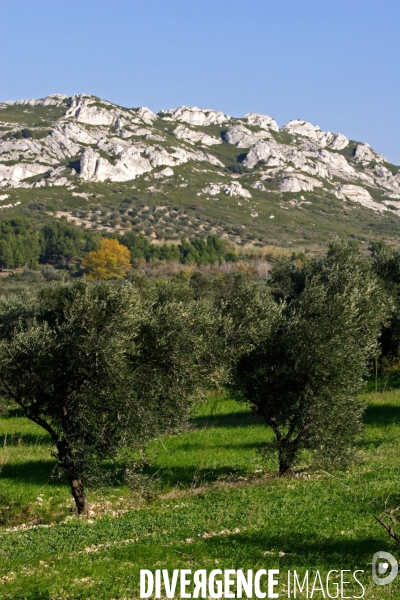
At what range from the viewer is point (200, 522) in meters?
17.9

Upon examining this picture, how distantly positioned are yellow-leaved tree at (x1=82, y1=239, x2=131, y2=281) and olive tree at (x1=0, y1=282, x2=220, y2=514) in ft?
Result: 350

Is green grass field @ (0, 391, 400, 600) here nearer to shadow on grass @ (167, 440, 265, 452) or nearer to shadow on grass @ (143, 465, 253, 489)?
shadow on grass @ (143, 465, 253, 489)

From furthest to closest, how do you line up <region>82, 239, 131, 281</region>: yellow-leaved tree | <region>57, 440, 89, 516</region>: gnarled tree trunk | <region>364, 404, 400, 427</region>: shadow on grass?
<region>82, 239, 131, 281</region>: yellow-leaved tree < <region>364, 404, 400, 427</region>: shadow on grass < <region>57, 440, 89, 516</region>: gnarled tree trunk

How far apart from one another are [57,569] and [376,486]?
11481mm

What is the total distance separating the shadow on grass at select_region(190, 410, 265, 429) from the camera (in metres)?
37.1

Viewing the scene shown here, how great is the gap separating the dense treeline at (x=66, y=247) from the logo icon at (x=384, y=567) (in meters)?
132

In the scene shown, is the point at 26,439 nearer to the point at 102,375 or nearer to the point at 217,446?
the point at 217,446

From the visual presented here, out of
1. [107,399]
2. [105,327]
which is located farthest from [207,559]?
[105,327]

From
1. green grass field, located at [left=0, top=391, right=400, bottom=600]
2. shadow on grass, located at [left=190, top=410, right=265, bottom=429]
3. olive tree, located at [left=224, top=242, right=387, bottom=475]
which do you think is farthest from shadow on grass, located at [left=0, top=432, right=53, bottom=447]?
olive tree, located at [left=224, top=242, right=387, bottom=475]

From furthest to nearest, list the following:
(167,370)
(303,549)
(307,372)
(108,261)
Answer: (108,261)
(307,372)
(167,370)
(303,549)

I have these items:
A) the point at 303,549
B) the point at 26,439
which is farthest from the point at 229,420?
the point at 303,549

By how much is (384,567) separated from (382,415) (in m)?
21.6

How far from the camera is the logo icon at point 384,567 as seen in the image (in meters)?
12.7

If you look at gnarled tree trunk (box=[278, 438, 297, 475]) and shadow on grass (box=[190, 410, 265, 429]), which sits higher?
gnarled tree trunk (box=[278, 438, 297, 475])
